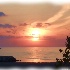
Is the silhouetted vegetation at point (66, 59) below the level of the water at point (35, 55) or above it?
below

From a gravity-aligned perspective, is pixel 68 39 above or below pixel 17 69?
above

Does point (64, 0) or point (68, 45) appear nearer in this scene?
point (64, 0)

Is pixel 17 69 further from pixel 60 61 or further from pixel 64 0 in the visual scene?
pixel 64 0

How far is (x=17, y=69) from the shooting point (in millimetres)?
4508

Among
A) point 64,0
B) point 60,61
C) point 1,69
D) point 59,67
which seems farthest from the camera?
point 60,61

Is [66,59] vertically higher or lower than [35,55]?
lower

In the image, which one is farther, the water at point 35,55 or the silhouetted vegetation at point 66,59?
the water at point 35,55

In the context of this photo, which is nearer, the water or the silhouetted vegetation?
the silhouetted vegetation

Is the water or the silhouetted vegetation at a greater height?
the water

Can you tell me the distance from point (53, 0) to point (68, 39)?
3.91ft

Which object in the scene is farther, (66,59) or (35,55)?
(35,55)

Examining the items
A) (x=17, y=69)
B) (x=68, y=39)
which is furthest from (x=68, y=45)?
(x=17, y=69)

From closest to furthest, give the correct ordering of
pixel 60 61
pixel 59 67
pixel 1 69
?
pixel 1 69 → pixel 59 67 → pixel 60 61

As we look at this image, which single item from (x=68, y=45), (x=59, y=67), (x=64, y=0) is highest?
(x=64, y=0)
